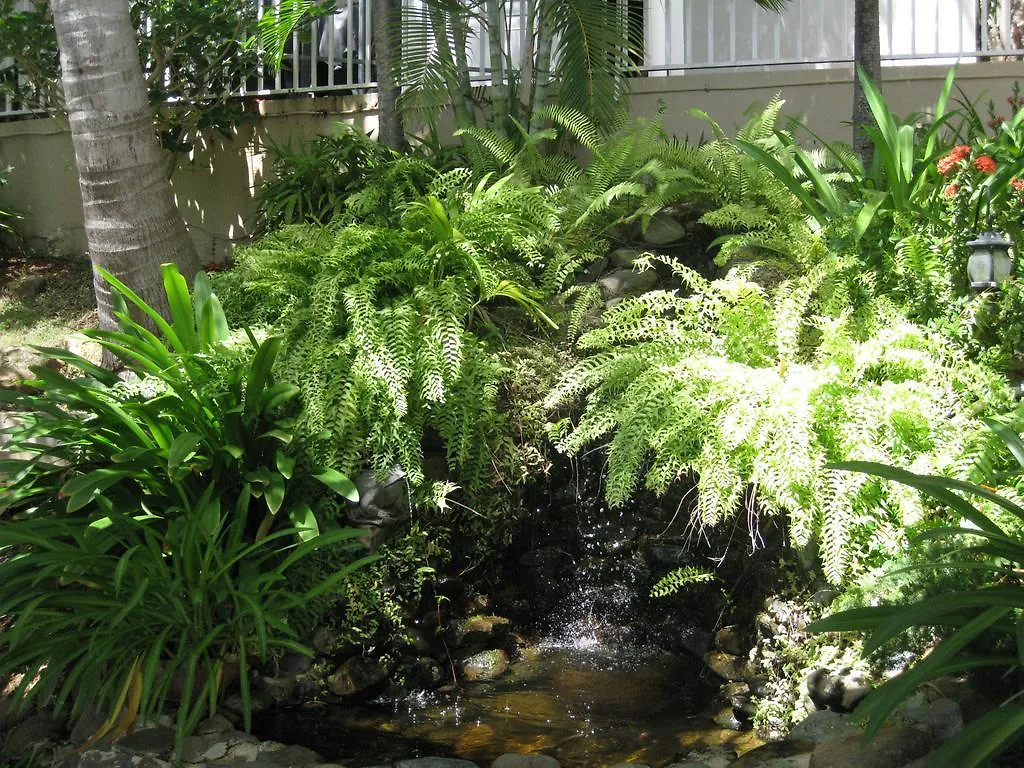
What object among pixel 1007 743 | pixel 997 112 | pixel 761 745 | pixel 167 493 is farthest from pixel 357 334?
pixel 997 112

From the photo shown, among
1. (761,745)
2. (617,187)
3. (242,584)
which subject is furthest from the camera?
(617,187)

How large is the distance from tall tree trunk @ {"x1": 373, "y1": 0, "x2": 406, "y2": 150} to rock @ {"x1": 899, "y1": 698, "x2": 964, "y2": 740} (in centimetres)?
475

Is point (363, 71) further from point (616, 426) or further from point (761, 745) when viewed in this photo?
point (761, 745)

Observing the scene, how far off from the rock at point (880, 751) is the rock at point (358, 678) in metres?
2.01

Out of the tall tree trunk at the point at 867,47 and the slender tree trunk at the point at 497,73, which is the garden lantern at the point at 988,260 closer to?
the tall tree trunk at the point at 867,47

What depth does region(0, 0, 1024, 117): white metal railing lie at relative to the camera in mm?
7582

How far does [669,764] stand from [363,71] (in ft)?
19.2

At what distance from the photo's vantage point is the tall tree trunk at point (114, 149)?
537 centimetres

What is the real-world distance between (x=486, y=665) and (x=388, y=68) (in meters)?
3.89

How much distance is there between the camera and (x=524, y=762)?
3930 millimetres

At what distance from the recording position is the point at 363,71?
26.4ft

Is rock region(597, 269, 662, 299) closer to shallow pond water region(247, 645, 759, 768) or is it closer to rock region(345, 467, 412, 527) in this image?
A: rock region(345, 467, 412, 527)

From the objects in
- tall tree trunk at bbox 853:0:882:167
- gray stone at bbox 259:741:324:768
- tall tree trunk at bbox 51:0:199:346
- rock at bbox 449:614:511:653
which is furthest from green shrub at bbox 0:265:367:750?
tall tree trunk at bbox 853:0:882:167

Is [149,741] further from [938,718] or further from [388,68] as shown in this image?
[388,68]
